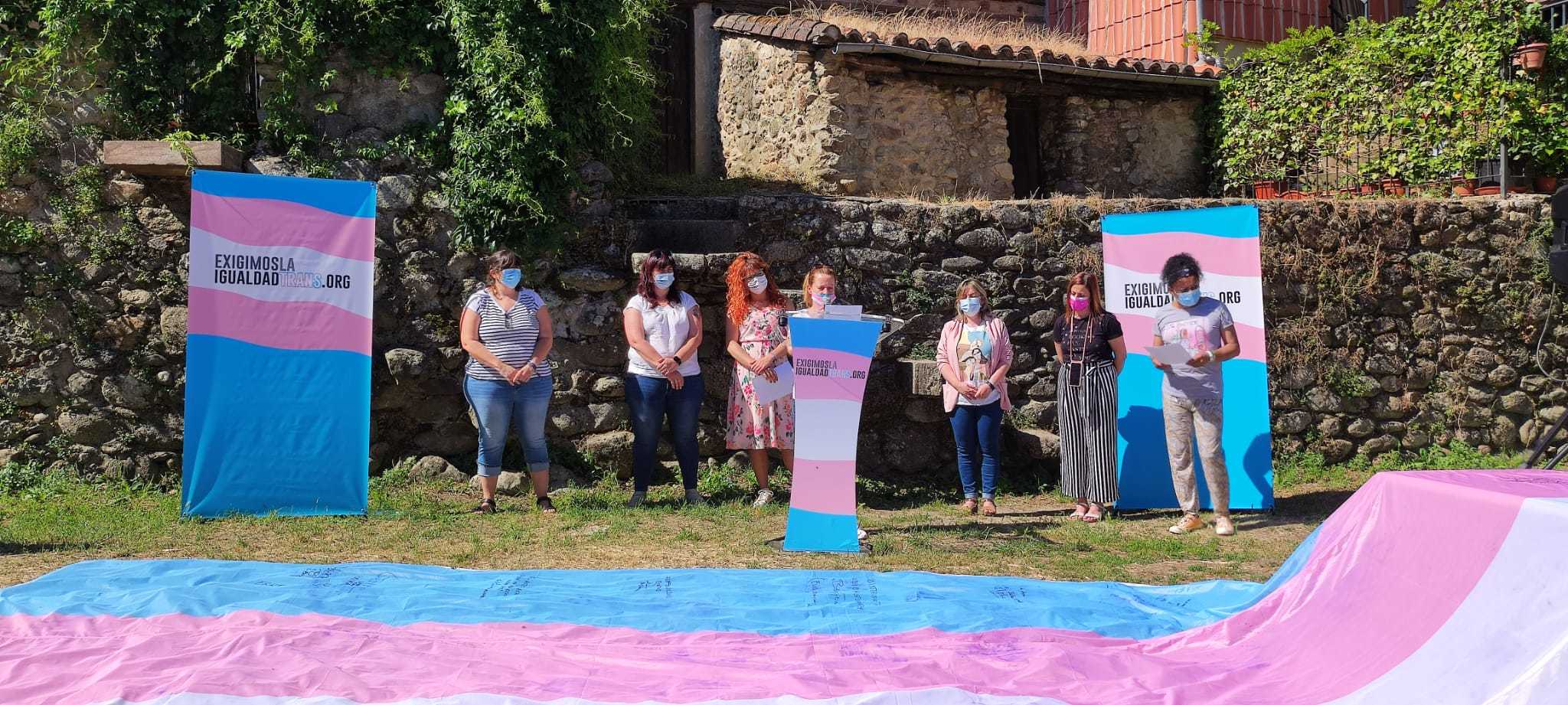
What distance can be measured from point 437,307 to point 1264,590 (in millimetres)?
5076

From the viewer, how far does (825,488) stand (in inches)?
216

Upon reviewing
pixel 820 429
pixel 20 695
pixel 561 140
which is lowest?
pixel 20 695

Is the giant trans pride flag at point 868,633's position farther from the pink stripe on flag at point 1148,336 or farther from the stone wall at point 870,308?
the stone wall at point 870,308

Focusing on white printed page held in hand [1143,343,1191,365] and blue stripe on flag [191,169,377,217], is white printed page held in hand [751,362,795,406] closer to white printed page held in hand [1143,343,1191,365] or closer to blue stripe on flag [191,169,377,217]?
white printed page held in hand [1143,343,1191,365]

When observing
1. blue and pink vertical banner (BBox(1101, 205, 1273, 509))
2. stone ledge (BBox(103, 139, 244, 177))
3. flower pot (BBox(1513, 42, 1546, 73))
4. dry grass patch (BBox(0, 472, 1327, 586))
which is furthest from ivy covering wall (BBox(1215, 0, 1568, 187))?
stone ledge (BBox(103, 139, 244, 177))

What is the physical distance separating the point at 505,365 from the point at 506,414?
0.93ft

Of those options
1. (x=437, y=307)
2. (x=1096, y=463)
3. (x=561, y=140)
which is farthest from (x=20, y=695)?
(x=1096, y=463)

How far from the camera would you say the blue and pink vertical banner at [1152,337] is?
6.79 m

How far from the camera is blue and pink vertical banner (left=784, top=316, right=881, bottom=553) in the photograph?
213 inches

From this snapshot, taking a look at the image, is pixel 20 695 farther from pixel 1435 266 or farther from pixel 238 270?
pixel 1435 266

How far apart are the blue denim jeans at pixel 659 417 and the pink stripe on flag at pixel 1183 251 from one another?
2669 mm

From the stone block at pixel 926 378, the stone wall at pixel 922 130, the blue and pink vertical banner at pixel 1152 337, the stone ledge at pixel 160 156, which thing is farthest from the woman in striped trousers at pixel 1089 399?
the stone ledge at pixel 160 156

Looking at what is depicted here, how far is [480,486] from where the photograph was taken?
6.76 m

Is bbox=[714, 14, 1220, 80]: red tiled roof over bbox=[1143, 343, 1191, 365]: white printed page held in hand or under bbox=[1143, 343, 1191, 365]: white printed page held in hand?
over
